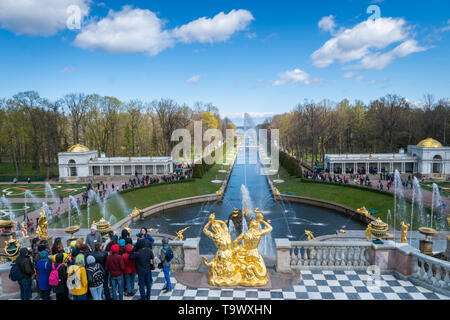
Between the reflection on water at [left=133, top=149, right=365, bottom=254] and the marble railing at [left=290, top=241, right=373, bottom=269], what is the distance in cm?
1034

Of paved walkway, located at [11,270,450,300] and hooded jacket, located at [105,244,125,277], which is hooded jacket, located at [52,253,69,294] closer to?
hooded jacket, located at [105,244,125,277]

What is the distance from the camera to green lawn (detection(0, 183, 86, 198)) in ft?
132

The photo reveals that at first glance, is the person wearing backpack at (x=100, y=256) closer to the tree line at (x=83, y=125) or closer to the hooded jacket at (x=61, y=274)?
the hooded jacket at (x=61, y=274)

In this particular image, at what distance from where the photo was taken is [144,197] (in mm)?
36844

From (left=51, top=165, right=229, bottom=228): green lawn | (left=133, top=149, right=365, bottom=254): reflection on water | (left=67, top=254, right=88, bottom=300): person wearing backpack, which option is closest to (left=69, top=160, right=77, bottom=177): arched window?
(left=51, top=165, right=229, bottom=228): green lawn

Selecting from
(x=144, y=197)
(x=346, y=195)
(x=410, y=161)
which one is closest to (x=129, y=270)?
(x=144, y=197)

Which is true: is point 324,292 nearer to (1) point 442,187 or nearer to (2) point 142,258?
(2) point 142,258

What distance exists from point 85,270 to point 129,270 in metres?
1.24

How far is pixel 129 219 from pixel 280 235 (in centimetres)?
1340

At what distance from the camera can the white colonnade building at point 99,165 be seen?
51.5 meters

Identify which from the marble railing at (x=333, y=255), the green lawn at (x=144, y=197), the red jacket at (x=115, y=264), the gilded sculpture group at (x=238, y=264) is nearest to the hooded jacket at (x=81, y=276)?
the red jacket at (x=115, y=264)

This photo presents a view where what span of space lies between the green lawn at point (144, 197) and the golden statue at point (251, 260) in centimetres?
2080

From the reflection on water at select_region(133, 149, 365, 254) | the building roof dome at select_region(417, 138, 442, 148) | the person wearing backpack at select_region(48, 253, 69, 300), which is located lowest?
the reflection on water at select_region(133, 149, 365, 254)
